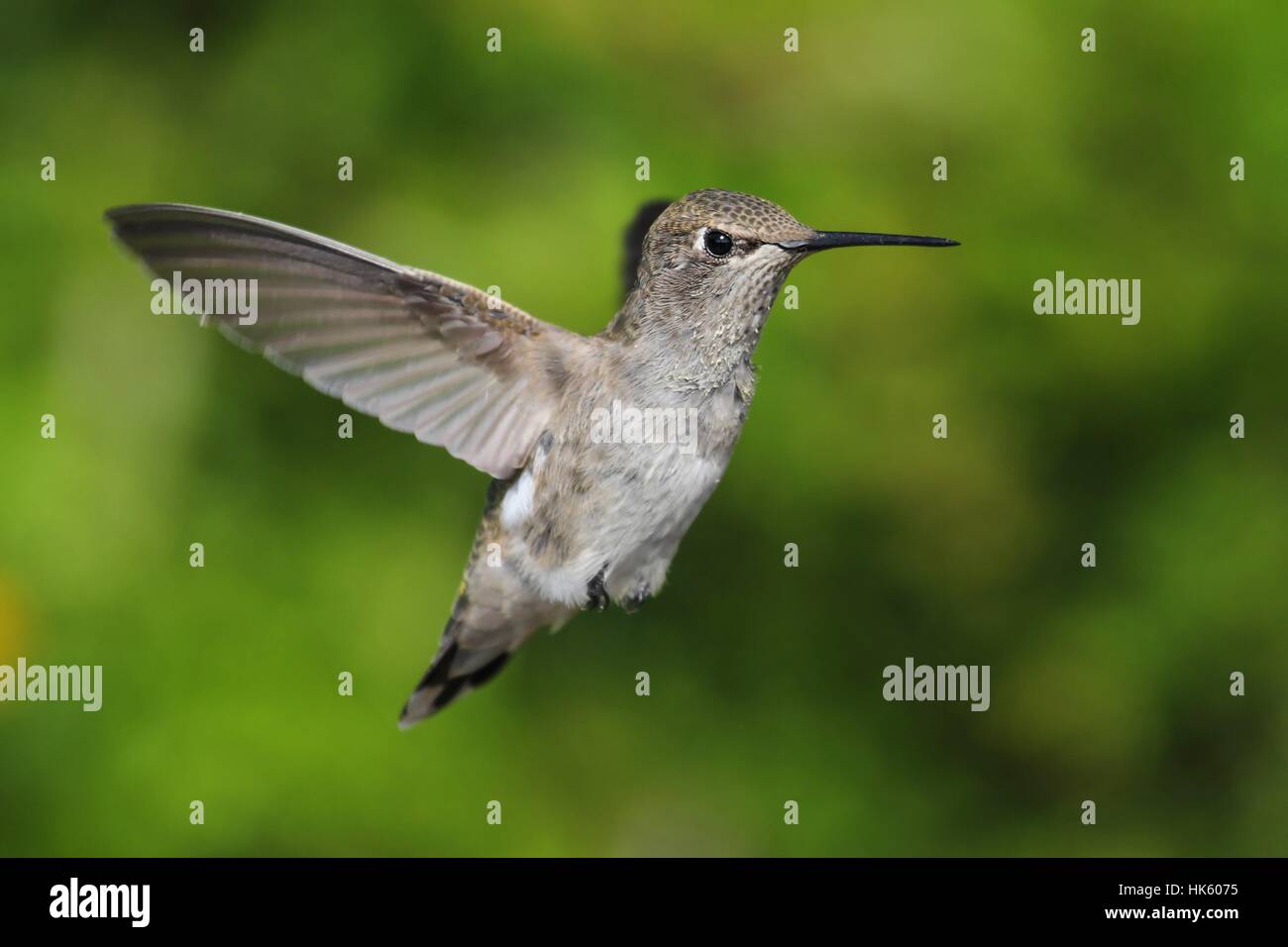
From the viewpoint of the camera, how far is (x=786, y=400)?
3350 mm

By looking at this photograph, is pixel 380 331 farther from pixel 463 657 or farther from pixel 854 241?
pixel 463 657

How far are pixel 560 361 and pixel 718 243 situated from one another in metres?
0.34

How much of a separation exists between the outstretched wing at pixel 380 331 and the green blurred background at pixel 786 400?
103cm

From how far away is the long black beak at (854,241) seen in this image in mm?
1756

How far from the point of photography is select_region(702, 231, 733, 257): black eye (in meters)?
2.09

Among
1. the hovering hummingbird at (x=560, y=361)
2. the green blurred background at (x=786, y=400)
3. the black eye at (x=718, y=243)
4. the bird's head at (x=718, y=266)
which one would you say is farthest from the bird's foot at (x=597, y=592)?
the green blurred background at (x=786, y=400)

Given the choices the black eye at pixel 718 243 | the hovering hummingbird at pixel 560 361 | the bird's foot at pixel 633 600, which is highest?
the black eye at pixel 718 243

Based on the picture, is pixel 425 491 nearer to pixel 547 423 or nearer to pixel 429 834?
pixel 429 834

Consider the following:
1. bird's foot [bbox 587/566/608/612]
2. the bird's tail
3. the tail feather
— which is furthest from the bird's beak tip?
the tail feather

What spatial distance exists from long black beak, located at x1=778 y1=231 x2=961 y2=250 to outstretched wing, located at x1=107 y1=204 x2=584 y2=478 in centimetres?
47

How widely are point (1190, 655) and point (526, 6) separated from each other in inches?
91.4

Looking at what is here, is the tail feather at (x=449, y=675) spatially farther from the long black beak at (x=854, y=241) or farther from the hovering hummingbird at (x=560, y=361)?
the long black beak at (x=854, y=241)

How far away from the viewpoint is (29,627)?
3088mm

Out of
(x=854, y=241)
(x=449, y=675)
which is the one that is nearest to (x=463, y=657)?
(x=449, y=675)
